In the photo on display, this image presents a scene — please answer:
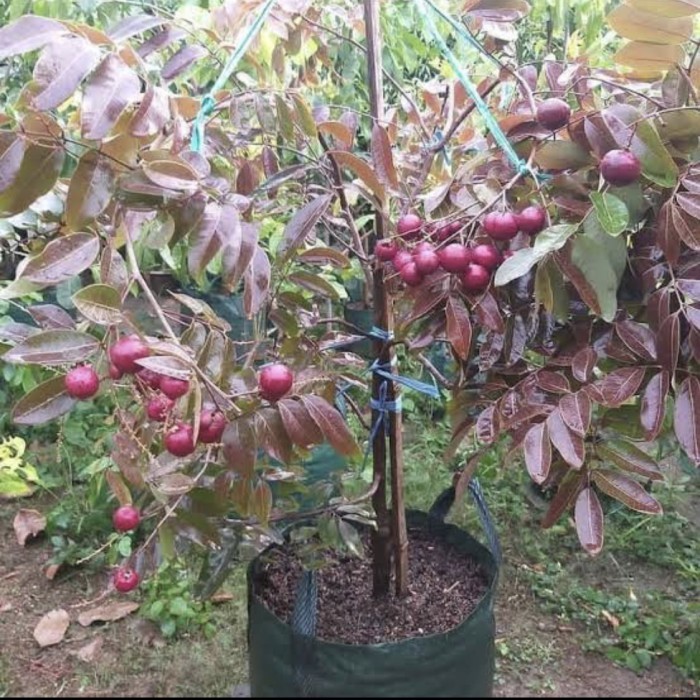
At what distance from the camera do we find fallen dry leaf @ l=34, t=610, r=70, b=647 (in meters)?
1.76

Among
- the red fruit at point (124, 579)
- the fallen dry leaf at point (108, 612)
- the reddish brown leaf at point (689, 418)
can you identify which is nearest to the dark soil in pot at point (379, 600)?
the red fruit at point (124, 579)

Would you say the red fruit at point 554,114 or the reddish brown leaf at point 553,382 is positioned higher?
the red fruit at point 554,114

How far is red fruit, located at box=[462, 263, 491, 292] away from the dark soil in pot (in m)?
0.56

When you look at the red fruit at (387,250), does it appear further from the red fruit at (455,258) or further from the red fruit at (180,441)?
the red fruit at (180,441)

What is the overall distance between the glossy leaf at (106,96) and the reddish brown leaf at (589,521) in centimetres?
64

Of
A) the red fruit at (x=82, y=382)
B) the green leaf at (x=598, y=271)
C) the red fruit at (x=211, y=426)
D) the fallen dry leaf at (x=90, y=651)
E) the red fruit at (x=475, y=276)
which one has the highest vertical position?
the green leaf at (x=598, y=271)

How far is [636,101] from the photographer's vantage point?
102cm

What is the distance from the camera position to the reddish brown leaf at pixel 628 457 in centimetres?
90

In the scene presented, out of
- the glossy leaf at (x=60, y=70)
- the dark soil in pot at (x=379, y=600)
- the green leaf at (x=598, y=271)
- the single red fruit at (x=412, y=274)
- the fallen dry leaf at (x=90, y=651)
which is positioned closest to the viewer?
the glossy leaf at (x=60, y=70)

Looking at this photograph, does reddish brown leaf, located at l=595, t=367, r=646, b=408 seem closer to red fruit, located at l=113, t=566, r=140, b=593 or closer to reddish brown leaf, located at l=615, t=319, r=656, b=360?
reddish brown leaf, located at l=615, t=319, r=656, b=360

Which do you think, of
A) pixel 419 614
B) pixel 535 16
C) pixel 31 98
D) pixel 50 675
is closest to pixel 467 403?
pixel 419 614

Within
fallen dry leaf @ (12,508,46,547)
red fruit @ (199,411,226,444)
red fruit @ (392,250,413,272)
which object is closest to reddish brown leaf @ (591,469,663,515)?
red fruit @ (392,250,413,272)

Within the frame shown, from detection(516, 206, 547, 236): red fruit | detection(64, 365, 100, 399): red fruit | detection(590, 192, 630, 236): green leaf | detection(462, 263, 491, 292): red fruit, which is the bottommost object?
detection(64, 365, 100, 399): red fruit

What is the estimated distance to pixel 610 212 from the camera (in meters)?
0.79
